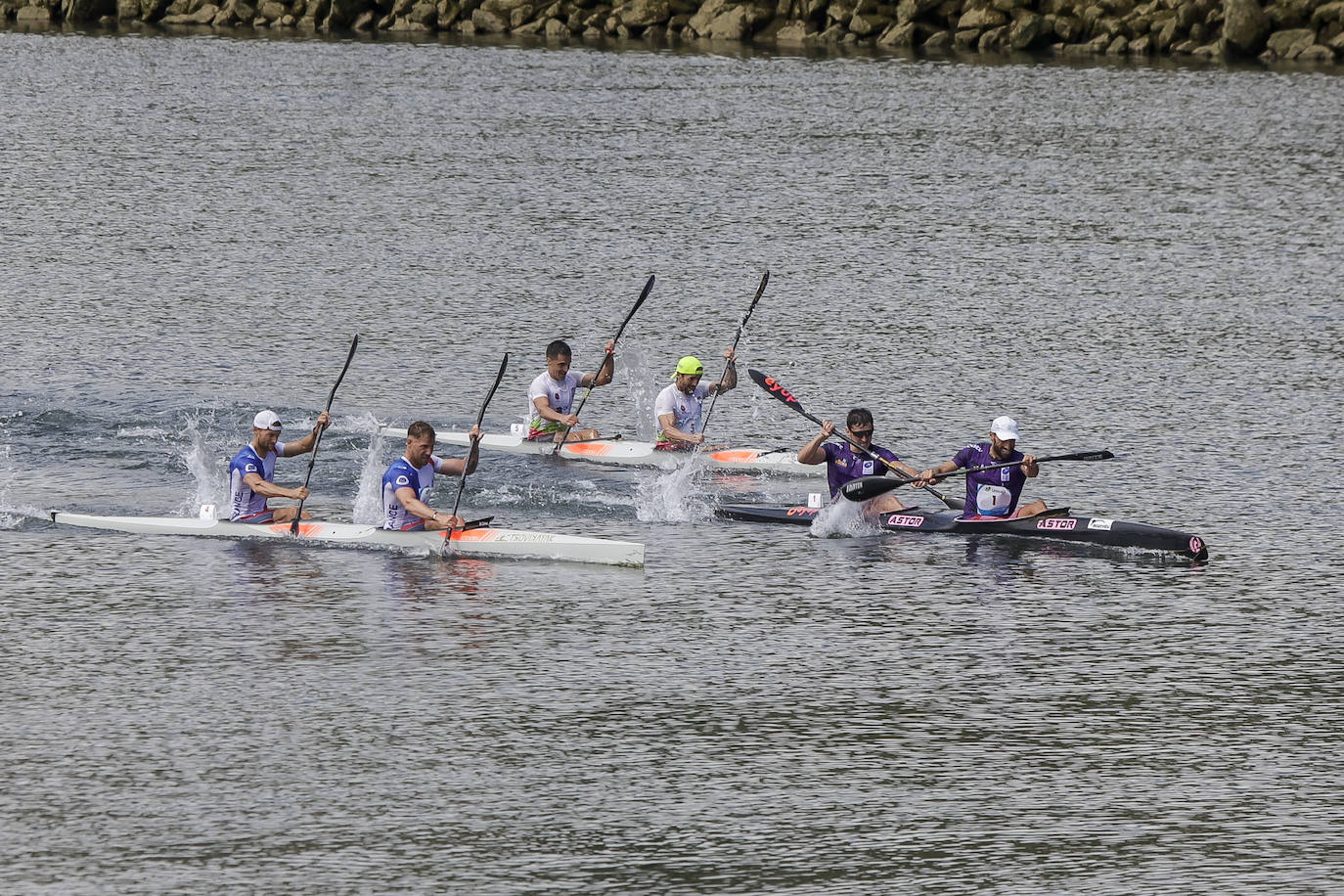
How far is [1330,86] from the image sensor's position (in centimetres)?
6731

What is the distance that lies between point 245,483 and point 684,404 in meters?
7.45

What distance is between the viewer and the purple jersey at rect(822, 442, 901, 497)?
2552 centimetres

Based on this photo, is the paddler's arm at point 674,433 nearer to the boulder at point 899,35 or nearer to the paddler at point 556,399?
the paddler at point 556,399

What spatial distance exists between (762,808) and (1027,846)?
7.52 ft

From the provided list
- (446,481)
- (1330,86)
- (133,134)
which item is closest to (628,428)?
(446,481)

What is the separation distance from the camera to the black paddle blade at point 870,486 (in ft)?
82.3

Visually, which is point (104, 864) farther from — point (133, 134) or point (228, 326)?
point (133, 134)

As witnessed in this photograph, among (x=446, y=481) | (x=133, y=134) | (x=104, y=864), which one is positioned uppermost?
(x=133, y=134)

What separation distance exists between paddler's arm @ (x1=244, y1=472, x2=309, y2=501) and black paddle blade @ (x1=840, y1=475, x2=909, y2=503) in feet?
22.9

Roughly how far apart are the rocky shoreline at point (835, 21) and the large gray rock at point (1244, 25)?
0.04 meters

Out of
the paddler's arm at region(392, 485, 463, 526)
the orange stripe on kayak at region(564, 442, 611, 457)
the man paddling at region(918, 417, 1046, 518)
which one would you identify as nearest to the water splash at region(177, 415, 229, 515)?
the paddler's arm at region(392, 485, 463, 526)

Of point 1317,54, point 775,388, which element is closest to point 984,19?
point 1317,54

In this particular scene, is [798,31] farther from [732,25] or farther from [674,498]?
[674,498]

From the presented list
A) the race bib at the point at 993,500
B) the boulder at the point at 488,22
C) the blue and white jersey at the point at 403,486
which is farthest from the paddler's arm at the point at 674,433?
the boulder at the point at 488,22
